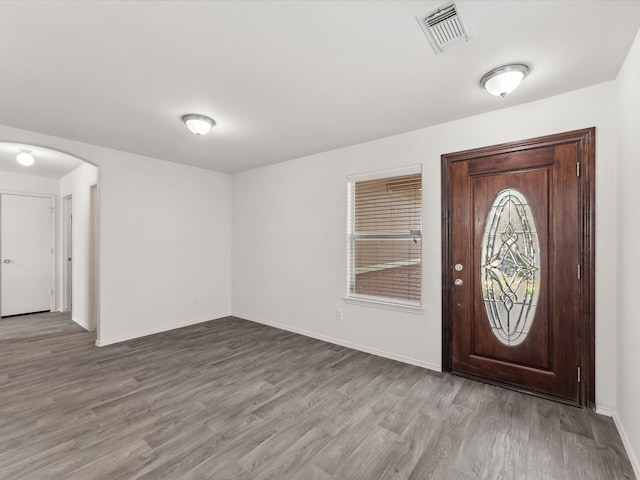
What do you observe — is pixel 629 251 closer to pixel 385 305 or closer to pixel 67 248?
pixel 385 305

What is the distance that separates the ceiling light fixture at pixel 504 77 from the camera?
216cm

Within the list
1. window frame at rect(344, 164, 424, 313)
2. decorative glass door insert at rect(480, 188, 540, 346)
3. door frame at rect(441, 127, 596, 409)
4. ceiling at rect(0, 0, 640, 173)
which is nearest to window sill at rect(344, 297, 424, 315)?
window frame at rect(344, 164, 424, 313)

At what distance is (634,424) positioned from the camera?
6.11 ft

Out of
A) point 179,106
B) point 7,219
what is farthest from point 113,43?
point 7,219

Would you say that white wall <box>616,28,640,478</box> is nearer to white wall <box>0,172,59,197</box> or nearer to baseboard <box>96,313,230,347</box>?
baseboard <box>96,313,230,347</box>

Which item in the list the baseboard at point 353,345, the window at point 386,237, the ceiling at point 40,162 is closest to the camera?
the baseboard at point 353,345

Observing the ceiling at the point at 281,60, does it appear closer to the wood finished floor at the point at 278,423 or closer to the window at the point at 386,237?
the window at the point at 386,237

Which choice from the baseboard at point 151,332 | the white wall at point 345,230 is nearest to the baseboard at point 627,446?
the white wall at point 345,230

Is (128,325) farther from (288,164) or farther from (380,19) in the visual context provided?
(380,19)

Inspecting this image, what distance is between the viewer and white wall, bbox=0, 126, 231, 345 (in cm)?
409

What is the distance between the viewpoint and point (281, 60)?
2.10 metres

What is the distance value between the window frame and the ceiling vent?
5.17 ft

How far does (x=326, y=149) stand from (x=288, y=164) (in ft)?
2.66

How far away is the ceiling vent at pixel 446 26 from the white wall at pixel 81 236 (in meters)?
4.70
